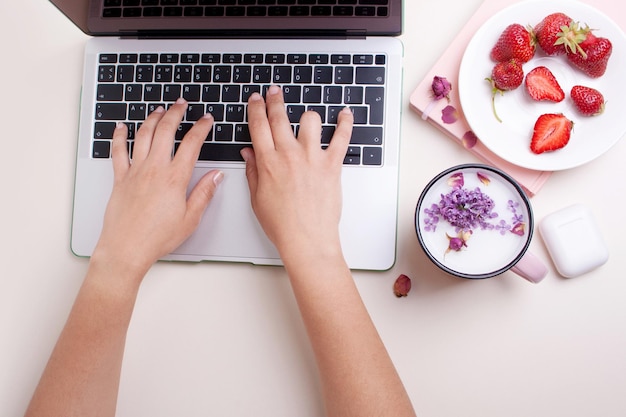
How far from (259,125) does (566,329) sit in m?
0.47

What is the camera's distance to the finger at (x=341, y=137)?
0.68m

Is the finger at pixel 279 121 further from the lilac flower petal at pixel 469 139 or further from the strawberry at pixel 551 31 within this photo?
the strawberry at pixel 551 31

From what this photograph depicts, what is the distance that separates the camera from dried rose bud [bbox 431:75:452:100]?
2.29 ft

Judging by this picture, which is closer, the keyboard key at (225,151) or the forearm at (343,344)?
the forearm at (343,344)

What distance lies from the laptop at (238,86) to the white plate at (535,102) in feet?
0.33

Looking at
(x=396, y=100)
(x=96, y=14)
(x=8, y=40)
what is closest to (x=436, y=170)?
(x=396, y=100)

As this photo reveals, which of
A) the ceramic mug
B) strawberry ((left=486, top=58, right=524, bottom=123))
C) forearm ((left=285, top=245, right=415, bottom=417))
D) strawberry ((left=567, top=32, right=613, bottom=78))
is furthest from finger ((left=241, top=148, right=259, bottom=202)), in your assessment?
strawberry ((left=567, top=32, right=613, bottom=78))

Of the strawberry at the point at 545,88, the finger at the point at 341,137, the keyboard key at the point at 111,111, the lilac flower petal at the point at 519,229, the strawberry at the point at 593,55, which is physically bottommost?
the lilac flower petal at the point at 519,229

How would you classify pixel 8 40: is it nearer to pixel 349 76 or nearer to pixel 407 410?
pixel 349 76

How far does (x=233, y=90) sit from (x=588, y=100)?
17.6 inches

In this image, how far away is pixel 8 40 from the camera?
789mm

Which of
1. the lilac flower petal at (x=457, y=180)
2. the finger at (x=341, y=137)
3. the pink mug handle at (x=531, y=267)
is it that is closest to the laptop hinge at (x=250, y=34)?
the finger at (x=341, y=137)

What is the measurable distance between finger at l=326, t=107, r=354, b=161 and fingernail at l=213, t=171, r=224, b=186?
0.47ft

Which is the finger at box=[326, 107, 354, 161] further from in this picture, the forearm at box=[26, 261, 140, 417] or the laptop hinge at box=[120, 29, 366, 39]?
the forearm at box=[26, 261, 140, 417]
